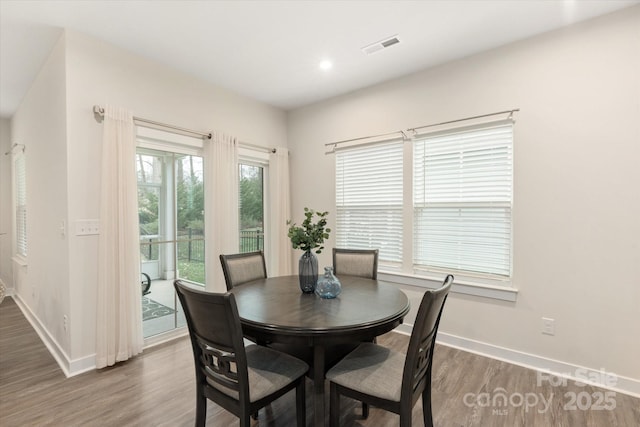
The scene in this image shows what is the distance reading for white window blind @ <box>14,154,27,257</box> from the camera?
13.7 feet

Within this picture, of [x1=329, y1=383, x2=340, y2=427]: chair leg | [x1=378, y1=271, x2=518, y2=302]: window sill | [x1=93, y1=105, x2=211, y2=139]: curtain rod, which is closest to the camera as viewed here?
[x1=329, y1=383, x2=340, y2=427]: chair leg

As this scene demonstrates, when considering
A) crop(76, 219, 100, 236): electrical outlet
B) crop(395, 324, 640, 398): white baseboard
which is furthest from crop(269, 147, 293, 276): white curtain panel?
crop(395, 324, 640, 398): white baseboard

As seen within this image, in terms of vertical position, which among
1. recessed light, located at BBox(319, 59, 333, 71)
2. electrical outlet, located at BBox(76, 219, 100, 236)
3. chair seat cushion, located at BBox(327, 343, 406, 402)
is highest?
recessed light, located at BBox(319, 59, 333, 71)

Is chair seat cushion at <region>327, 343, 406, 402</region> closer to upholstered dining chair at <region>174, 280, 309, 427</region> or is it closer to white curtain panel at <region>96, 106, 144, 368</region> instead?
upholstered dining chair at <region>174, 280, 309, 427</region>

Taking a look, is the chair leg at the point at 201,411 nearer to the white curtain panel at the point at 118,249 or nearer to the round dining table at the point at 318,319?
the round dining table at the point at 318,319

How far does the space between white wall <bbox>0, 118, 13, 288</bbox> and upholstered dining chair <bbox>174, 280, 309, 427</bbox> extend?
5547 mm

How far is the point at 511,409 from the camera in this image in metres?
2.10

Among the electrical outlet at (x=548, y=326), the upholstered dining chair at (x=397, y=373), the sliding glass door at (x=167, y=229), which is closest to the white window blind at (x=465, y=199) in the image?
the electrical outlet at (x=548, y=326)

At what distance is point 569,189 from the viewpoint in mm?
2504

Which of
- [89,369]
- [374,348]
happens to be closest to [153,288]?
[89,369]

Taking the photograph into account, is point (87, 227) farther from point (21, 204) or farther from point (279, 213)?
point (21, 204)

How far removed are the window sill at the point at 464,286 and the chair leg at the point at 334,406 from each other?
1.89 metres

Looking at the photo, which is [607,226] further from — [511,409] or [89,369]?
[89,369]

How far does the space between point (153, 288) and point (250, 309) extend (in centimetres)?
198
